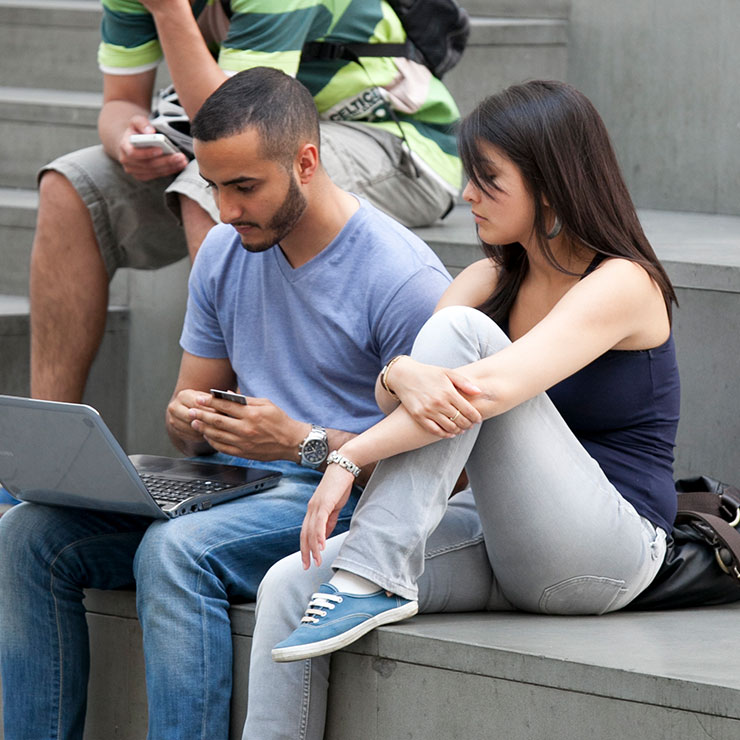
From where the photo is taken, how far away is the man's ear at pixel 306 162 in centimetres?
232

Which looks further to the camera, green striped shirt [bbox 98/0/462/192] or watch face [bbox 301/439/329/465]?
green striped shirt [bbox 98/0/462/192]

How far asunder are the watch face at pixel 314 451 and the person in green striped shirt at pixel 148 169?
73 centimetres

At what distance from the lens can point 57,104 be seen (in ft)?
12.2

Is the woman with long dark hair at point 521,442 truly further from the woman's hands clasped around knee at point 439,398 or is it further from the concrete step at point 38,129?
the concrete step at point 38,129

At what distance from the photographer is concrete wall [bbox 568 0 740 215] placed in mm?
3670

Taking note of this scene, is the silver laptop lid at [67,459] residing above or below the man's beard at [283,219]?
below

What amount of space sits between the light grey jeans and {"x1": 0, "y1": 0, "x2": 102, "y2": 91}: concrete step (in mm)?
2315

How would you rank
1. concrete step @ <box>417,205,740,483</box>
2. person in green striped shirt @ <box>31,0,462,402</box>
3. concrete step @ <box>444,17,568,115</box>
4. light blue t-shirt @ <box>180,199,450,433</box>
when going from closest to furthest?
1. light blue t-shirt @ <box>180,199,450,433</box>
2. concrete step @ <box>417,205,740,483</box>
3. person in green striped shirt @ <box>31,0,462,402</box>
4. concrete step @ <box>444,17,568,115</box>

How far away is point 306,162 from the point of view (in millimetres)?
2326

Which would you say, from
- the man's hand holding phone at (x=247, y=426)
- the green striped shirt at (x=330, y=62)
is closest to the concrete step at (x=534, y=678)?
the man's hand holding phone at (x=247, y=426)

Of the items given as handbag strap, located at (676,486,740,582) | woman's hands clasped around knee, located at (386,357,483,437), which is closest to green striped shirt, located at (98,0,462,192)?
woman's hands clasped around knee, located at (386,357,483,437)

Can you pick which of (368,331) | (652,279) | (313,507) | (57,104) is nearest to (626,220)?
(652,279)

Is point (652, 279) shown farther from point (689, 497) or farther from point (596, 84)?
point (596, 84)

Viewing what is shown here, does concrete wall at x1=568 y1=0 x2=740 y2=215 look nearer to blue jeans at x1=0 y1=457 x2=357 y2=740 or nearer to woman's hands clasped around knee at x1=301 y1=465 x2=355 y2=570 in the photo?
blue jeans at x1=0 y1=457 x2=357 y2=740
